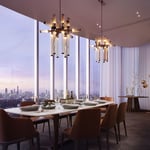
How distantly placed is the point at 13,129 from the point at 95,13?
387 cm

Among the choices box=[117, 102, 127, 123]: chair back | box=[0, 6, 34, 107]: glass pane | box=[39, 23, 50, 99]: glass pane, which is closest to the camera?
box=[117, 102, 127, 123]: chair back

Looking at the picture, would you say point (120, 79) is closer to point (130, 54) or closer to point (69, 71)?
point (130, 54)

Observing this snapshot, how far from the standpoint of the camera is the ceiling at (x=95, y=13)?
4805mm

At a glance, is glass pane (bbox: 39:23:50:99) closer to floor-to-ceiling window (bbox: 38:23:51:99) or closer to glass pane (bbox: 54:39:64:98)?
floor-to-ceiling window (bbox: 38:23:51:99)

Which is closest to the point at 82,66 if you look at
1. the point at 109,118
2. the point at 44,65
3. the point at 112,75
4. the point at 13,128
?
the point at 112,75

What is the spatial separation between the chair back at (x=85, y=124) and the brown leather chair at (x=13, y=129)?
60cm

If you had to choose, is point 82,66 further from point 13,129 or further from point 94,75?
point 13,129

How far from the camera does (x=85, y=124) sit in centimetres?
301

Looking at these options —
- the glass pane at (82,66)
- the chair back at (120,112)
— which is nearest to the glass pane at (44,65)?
the glass pane at (82,66)

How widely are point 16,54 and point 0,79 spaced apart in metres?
0.97

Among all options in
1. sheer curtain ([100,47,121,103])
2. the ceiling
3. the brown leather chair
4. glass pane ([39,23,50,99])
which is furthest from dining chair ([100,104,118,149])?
sheer curtain ([100,47,121,103])

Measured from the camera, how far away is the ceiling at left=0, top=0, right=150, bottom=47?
4.80 m

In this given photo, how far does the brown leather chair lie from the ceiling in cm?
292

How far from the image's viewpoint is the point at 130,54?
10094 mm
